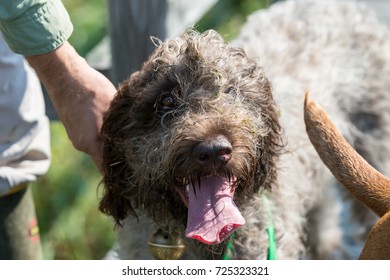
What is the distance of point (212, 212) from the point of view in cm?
310

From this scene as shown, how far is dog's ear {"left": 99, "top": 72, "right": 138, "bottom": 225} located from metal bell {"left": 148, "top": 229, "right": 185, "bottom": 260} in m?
0.18

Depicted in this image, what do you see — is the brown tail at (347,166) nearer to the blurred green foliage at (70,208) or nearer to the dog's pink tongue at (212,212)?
the dog's pink tongue at (212,212)

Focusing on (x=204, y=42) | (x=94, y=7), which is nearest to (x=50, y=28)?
(x=204, y=42)

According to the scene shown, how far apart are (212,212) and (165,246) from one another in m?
0.54

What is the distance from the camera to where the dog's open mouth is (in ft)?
10.1

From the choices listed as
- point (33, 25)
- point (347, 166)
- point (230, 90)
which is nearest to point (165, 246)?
point (230, 90)

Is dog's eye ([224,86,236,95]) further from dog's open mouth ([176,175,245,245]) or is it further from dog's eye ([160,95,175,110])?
dog's open mouth ([176,175,245,245])

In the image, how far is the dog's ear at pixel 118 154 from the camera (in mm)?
3465

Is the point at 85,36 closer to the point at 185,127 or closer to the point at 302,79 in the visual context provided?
the point at 302,79

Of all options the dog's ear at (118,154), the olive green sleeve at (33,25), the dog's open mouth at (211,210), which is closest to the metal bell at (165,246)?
the dog's ear at (118,154)

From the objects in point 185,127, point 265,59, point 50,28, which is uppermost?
point 50,28

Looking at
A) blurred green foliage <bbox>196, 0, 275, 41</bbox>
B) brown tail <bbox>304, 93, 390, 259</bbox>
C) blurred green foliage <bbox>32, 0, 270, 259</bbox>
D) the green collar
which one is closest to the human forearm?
the green collar

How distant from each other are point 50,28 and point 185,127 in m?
0.72
